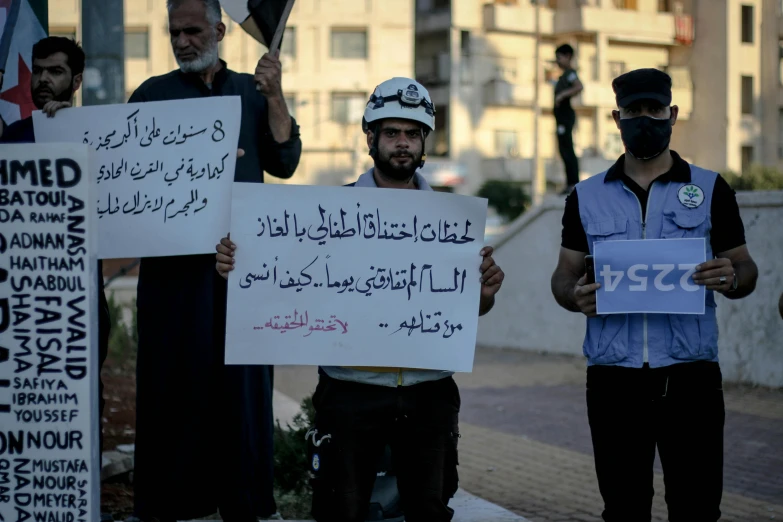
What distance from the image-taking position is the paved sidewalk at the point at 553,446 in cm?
676

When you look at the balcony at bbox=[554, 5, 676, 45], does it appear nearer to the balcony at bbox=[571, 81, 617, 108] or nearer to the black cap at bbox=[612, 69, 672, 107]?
the balcony at bbox=[571, 81, 617, 108]

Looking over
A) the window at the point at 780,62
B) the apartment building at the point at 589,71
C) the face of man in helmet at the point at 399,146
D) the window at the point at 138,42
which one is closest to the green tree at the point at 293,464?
the face of man in helmet at the point at 399,146

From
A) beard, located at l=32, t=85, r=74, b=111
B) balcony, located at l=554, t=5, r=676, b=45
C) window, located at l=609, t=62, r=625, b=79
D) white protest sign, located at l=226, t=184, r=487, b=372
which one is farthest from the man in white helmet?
window, located at l=609, t=62, r=625, b=79

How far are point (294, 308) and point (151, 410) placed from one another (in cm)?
106

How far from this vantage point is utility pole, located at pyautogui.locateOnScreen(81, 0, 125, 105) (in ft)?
22.3

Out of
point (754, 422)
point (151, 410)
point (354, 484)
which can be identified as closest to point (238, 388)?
point (151, 410)

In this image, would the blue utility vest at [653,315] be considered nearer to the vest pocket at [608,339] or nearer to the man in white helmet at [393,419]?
the vest pocket at [608,339]

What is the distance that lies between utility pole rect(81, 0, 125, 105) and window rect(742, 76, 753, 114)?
170ft

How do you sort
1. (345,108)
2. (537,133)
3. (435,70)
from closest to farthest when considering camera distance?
(537,133)
(345,108)
(435,70)

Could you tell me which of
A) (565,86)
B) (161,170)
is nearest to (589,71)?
(565,86)

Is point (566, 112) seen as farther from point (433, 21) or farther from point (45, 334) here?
point (433, 21)

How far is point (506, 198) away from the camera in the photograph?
47219 mm

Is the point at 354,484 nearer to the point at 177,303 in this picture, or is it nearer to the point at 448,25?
the point at 177,303

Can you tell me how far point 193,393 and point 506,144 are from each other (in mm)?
49134
